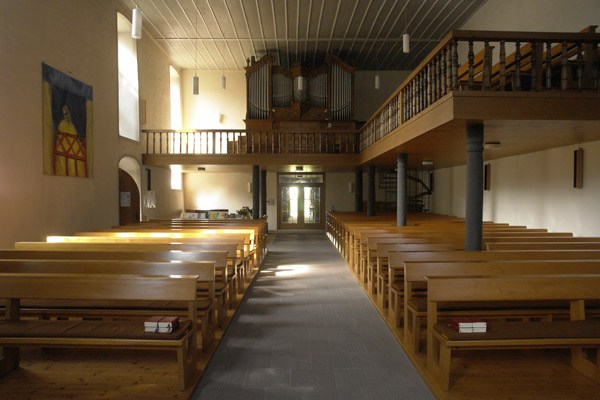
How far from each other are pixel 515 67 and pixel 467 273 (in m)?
2.52

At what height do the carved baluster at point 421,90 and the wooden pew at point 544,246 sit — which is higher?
the carved baluster at point 421,90

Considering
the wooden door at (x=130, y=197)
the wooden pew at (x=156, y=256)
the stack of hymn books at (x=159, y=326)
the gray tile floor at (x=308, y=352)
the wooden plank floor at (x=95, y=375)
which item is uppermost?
the wooden door at (x=130, y=197)

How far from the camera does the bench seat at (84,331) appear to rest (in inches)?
113

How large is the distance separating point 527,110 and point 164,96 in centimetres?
1204

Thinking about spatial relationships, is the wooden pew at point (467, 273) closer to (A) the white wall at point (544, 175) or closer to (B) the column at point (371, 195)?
(A) the white wall at point (544, 175)

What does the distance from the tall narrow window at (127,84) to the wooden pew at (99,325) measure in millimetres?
8003

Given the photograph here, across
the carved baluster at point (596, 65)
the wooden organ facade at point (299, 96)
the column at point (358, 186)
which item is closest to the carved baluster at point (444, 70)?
the carved baluster at point (596, 65)

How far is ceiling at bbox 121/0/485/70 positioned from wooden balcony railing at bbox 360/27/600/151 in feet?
18.5

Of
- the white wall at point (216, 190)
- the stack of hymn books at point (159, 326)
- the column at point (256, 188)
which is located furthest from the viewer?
the white wall at point (216, 190)

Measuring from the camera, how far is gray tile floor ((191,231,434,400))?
9.78ft

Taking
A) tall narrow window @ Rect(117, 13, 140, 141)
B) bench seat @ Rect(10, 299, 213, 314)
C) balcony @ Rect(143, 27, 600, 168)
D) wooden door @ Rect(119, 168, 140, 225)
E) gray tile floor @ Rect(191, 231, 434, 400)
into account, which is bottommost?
gray tile floor @ Rect(191, 231, 434, 400)

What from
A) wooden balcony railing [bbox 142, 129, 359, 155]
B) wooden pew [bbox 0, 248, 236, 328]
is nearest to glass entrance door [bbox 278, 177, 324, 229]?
wooden balcony railing [bbox 142, 129, 359, 155]

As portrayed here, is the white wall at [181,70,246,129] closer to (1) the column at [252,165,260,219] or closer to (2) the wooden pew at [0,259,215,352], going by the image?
(1) the column at [252,165,260,219]

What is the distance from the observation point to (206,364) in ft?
11.1
